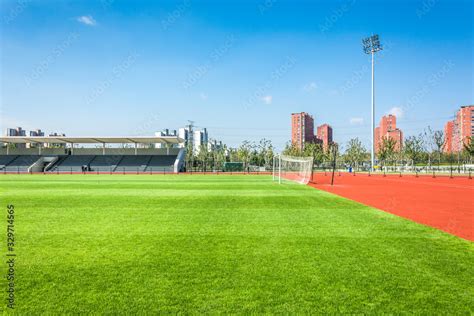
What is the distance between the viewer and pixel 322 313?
397 centimetres

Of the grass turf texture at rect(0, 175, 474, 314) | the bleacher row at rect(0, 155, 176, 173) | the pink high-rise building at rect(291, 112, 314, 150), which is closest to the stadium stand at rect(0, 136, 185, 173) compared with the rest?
the bleacher row at rect(0, 155, 176, 173)

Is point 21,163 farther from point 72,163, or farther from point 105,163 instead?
point 105,163

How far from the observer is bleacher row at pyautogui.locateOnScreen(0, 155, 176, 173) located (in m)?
58.9

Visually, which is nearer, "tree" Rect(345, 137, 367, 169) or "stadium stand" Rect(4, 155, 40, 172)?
"stadium stand" Rect(4, 155, 40, 172)

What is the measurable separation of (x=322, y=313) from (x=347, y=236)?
4312 mm

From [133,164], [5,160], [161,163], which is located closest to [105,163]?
[133,164]

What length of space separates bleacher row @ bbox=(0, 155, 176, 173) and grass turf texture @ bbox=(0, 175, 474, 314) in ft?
166

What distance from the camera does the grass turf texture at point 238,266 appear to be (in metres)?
4.25

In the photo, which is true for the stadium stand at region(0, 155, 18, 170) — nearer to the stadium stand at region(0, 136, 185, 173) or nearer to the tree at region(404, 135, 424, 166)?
the stadium stand at region(0, 136, 185, 173)

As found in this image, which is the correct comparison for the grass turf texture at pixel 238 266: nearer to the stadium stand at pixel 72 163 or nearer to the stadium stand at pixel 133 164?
the stadium stand at pixel 133 164

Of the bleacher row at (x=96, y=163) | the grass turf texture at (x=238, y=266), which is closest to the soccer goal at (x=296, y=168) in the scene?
the grass turf texture at (x=238, y=266)

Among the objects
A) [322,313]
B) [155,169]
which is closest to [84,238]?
[322,313]

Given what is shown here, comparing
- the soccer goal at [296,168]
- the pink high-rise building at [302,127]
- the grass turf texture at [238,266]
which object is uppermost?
the pink high-rise building at [302,127]

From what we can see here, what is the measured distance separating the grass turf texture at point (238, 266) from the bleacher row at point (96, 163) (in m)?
50.4
